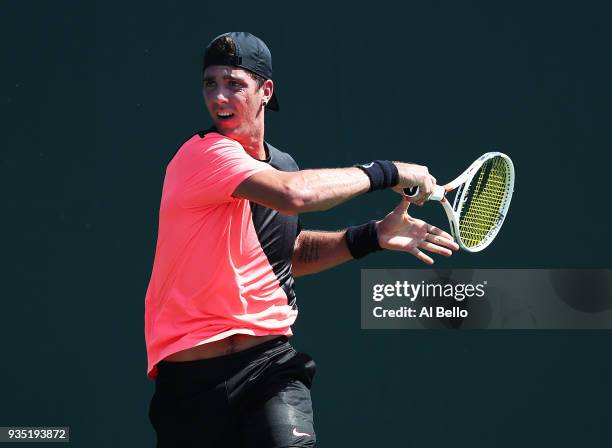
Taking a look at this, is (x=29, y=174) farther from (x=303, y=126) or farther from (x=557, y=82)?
(x=557, y=82)

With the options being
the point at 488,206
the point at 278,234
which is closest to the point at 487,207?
the point at 488,206

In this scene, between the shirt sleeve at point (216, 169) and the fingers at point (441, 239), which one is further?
the fingers at point (441, 239)

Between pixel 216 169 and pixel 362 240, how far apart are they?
28.9 inches

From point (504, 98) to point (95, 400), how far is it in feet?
7.49

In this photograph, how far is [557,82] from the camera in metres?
5.51

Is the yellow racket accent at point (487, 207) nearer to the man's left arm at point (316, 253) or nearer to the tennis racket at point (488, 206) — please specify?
the tennis racket at point (488, 206)

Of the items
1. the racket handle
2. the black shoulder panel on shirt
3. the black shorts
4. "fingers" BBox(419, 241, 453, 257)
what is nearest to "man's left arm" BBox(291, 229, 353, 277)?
the black shoulder panel on shirt

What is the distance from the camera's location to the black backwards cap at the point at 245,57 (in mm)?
3691

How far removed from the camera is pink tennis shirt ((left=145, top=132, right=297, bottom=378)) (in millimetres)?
3547

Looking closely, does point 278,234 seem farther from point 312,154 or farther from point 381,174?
point 312,154

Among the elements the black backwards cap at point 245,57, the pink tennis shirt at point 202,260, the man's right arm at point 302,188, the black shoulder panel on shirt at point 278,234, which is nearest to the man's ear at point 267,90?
the black backwards cap at point 245,57

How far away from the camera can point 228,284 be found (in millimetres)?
3590

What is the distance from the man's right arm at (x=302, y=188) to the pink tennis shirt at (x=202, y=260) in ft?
0.31

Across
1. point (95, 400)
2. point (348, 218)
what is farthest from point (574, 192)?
point (95, 400)
